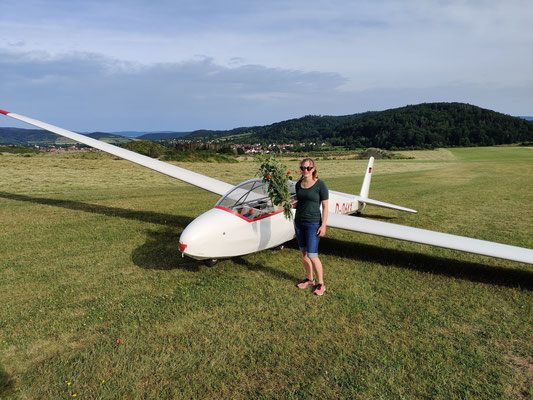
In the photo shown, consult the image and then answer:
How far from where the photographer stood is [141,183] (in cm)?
2427

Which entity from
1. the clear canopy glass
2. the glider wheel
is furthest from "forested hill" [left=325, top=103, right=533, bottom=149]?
the glider wheel

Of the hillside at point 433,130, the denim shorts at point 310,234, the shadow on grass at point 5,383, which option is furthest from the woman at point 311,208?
the hillside at point 433,130

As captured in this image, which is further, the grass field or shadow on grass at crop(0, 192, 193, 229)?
shadow on grass at crop(0, 192, 193, 229)

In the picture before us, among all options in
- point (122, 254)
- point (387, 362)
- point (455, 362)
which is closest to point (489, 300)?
point (455, 362)

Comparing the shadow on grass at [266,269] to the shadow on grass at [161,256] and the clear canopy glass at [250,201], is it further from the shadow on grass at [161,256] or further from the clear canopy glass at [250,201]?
the clear canopy glass at [250,201]

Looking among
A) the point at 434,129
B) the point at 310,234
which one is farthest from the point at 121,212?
the point at 434,129

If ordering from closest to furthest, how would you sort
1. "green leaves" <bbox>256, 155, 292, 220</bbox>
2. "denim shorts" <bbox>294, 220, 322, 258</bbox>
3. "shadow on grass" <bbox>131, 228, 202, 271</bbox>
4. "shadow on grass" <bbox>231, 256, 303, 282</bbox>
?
"denim shorts" <bbox>294, 220, 322, 258</bbox>, "green leaves" <bbox>256, 155, 292, 220</bbox>, "shadow on grass" <bbox>231, 256, 303, 282</bbox>, "shadow on grass" <bbox>131, 228, 202, 271</bbox>

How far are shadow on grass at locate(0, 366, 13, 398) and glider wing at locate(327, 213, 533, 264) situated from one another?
593cm

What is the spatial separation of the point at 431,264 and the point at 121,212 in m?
10.6

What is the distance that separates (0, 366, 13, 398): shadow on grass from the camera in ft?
12.0

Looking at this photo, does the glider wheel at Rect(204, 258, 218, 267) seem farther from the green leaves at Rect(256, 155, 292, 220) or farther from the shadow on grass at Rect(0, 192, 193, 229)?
the shadow on grass at Rect(0, 192, 193, 229)

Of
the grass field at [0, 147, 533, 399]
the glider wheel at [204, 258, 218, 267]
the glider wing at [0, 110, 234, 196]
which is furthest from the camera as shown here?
the glider wing at [0, 110, 234, 196]

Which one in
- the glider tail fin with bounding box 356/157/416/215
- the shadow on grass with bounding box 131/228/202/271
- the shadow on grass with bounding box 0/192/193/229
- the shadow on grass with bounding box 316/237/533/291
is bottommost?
the shadow on grass with bounding box 316/237/533/291

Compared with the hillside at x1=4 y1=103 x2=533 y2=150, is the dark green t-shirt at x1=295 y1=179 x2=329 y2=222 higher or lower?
lower
